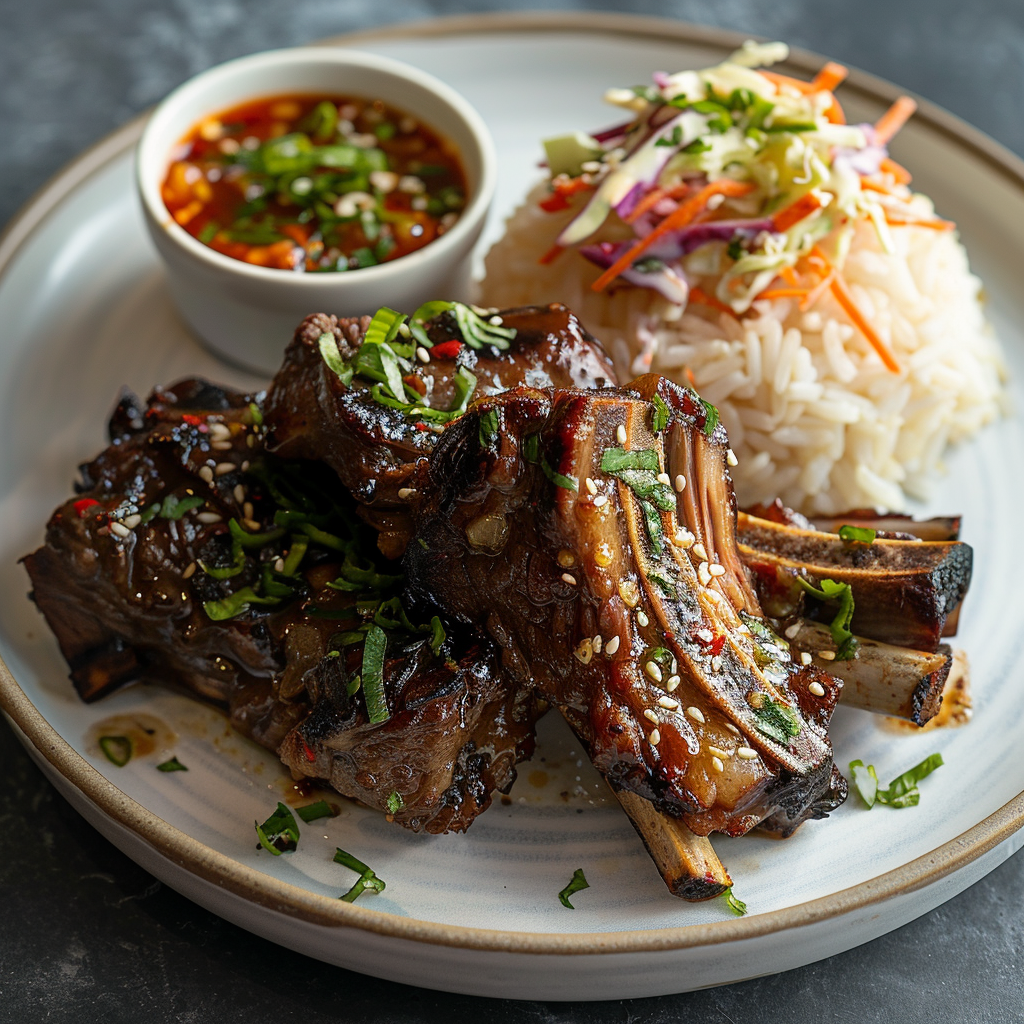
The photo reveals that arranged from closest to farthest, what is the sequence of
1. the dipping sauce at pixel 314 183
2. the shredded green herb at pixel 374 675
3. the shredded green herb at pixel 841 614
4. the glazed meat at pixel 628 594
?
the glazed meat at pixel 628 594, the shredded green herb at pixel 374 675, the shredded green herb at pixel 841 614, the dipping sauce at pixel 314 183

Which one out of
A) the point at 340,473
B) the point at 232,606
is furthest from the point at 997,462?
the point at 232,606

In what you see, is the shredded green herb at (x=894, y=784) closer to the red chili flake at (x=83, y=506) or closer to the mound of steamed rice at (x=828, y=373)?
the mound of steamed rice at (x=828, y=373)

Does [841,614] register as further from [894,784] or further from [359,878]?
[359,878]

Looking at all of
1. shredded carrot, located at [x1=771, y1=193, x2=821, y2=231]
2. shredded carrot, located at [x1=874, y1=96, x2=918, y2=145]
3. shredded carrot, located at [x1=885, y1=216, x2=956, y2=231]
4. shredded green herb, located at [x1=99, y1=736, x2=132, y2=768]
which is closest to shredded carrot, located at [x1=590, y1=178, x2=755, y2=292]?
shredded carrot, located at [x1=771, y1=193, x2=821, y2=231]

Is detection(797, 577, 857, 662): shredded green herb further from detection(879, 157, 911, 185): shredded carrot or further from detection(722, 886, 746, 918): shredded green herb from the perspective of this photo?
detection(879, 157, 911, 185): shredded carrot

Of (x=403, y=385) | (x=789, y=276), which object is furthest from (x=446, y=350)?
(x=789, y=276)

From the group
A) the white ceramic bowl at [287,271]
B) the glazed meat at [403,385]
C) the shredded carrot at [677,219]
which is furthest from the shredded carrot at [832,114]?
the glazed meat at [403,385]
